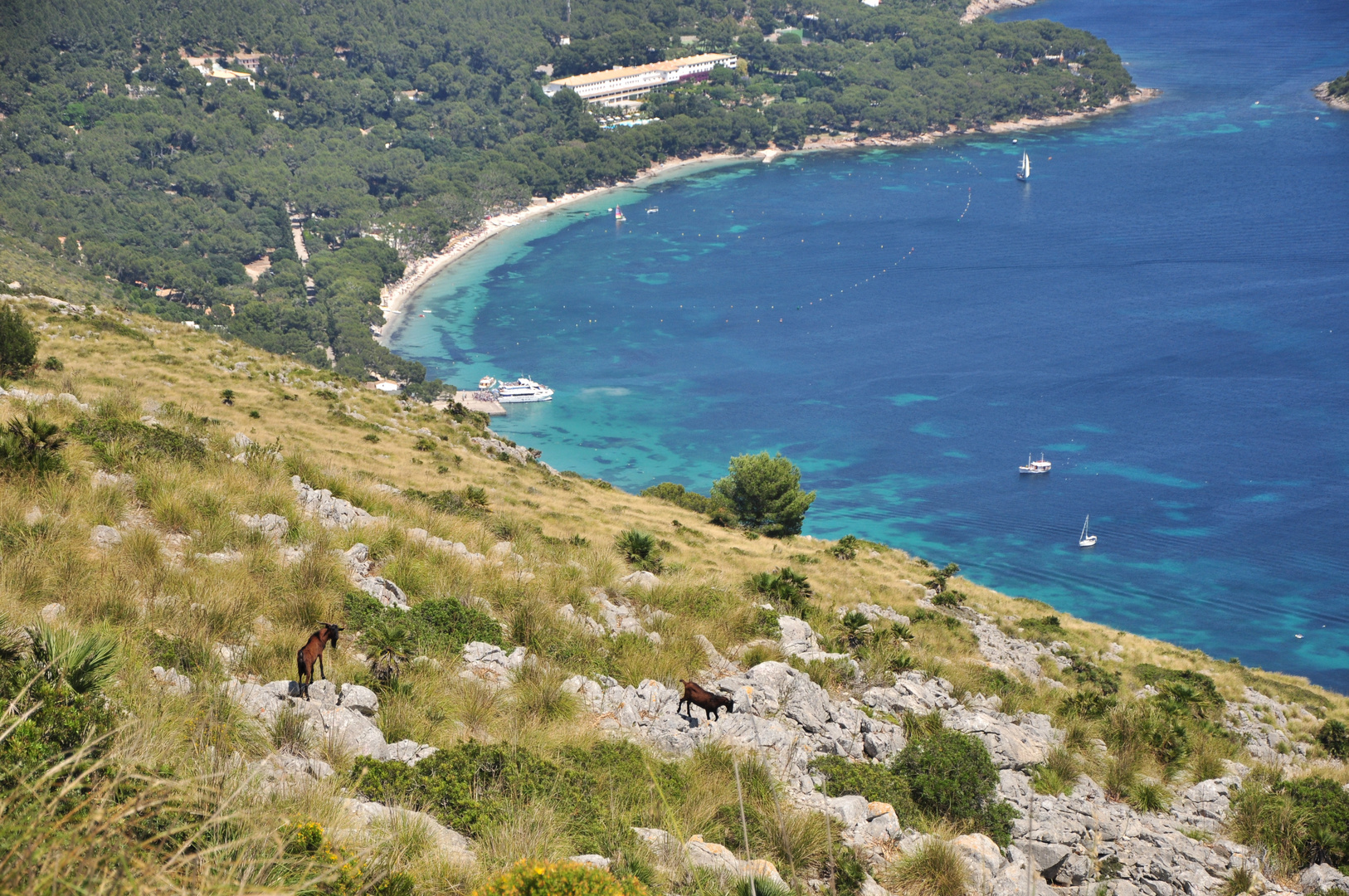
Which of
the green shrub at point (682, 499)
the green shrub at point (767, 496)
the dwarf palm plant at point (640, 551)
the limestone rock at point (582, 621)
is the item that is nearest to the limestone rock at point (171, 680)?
the limestone rock at point (582, 621)

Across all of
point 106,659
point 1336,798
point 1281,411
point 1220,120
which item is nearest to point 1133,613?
point 1281,411

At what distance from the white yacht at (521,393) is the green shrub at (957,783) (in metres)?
91.4

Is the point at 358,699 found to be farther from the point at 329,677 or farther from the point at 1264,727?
the point at 1264,727

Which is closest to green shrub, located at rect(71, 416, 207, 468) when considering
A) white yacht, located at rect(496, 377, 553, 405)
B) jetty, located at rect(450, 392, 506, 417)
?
jetty, located at rect(450, 392, 506, 417)

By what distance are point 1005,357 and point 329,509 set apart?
4170 inches

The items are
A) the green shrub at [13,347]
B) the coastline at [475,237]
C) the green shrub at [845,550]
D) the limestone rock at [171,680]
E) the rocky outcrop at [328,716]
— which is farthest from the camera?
the coastline at [475,237]

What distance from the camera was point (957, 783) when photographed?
1136cm

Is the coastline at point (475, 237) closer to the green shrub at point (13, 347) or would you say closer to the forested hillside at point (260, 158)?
the forested hillside at point (260, 158)

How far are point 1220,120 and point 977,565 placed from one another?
171539 mm

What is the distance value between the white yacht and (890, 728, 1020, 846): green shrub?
9139 cm

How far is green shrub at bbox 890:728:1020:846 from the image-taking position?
1099 centimetres

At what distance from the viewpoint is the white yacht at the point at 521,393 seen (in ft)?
331

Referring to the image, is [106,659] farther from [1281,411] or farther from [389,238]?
[389,238]

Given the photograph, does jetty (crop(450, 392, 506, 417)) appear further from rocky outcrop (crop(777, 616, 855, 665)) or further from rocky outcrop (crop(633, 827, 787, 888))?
rocky outcrop (crop(633, 827, 787, 888))
